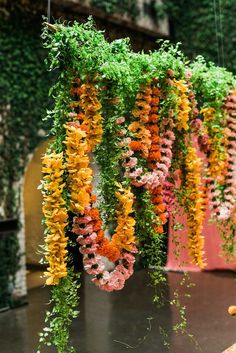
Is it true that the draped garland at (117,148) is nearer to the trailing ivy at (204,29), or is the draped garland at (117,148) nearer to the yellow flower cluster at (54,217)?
the yellow flower cluster at (54,217)

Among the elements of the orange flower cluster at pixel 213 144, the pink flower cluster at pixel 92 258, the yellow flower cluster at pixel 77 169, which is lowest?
the pink flower cluster at pixel 92 258

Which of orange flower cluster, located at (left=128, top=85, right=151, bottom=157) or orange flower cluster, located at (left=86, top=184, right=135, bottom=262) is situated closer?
orange flower cluster, located at (left=86, top=184, right=135, bottom=262)

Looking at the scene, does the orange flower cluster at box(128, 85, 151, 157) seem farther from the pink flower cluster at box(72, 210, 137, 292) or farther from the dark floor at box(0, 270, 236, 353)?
the dark floor at box(0, 270, 236, 353)

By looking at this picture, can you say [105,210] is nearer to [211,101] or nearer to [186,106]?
[186,106]

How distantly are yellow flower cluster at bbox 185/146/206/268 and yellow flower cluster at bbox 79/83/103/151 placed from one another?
1.08m

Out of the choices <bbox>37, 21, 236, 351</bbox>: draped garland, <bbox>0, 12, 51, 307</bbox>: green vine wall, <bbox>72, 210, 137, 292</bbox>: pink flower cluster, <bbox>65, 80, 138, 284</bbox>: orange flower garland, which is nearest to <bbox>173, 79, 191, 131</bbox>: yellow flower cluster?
<bbox>37, 21, 236, 351</bbox>: draped garland

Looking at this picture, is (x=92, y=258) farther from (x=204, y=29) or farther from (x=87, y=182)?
(x=204, y=29)

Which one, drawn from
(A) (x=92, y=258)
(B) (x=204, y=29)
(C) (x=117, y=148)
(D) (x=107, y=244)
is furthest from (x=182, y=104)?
(B) (x=204, y=29)

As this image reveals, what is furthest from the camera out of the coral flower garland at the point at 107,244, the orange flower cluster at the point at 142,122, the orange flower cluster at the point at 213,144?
the orange flower cluster at the point at 213,144

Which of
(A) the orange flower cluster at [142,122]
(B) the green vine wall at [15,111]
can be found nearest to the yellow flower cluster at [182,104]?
(A) the orange flower cluster at [142,122]

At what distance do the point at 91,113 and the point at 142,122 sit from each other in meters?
0.48

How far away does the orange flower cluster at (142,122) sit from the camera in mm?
3146

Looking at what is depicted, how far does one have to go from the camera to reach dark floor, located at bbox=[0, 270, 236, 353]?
179 inches

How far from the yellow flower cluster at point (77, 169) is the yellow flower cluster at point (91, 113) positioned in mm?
168
